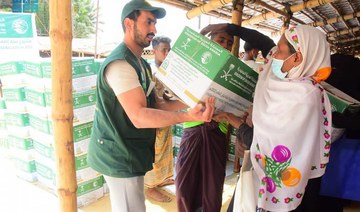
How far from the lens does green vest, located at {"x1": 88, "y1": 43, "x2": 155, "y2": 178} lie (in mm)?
1376

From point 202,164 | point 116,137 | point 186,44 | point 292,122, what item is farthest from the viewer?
point 202,164

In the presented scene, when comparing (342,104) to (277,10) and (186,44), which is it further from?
(277,10)

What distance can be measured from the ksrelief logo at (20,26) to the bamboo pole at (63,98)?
2948 millimetres

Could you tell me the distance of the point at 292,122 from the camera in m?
1.11

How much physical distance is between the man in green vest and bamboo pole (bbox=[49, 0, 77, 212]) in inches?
5.7

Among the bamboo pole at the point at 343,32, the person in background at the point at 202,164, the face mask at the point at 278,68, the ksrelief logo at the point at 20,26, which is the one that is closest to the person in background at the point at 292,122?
the face mask at the point at 278,68

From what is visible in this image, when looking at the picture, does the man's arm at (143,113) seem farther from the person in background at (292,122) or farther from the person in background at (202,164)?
the person in background at (202,164)

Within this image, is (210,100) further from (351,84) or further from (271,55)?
(351,84)

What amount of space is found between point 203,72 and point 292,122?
1.38 ft

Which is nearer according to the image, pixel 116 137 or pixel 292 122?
pixel 292 122

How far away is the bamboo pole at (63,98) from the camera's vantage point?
1.24 meters

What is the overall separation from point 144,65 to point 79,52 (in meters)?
7.51

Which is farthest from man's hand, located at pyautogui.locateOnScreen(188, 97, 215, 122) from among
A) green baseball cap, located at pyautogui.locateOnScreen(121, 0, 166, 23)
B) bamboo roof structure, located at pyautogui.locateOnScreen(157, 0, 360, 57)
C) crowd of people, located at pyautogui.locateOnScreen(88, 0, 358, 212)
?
bamboo roof structure, located at pyautogui.locateOnScreen(157, 0, 360, 57)

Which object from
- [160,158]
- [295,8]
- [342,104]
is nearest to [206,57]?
[342,104]
